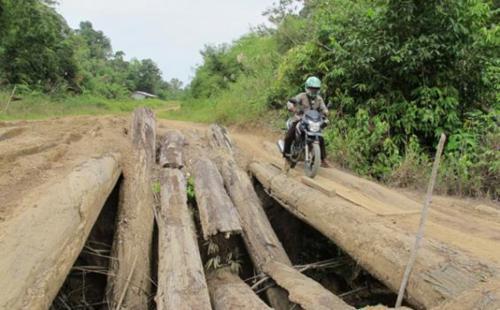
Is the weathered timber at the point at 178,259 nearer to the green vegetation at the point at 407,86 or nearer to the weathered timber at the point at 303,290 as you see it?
the weathered timber at the point at 303,290

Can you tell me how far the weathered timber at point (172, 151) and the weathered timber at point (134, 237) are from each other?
236mm

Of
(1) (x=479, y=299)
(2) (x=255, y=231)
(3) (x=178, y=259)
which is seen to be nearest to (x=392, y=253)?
(1) (x=479, y=299)

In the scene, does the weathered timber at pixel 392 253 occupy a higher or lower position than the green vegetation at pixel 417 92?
lower

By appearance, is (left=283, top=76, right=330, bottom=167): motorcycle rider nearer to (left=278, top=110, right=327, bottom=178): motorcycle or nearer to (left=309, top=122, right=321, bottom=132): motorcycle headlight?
(left=278, top=110, right=327, bottom=178): motorcycle

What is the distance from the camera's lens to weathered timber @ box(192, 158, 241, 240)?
411 cm

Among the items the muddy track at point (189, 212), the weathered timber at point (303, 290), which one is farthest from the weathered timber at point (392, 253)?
the weathered timber at point (303, 290)

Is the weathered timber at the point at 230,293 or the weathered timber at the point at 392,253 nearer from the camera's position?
the weathered timber at the point at 392,253

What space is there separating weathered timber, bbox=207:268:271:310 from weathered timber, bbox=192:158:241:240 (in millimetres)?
435

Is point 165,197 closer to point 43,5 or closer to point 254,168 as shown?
point 254,168

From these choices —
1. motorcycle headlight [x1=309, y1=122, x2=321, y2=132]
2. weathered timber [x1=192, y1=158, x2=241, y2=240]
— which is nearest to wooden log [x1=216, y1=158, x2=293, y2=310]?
weathered timber [x1=192, y1=158, x2=241, y2=240]

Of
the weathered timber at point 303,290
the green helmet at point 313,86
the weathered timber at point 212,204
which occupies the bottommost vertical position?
the weathered timber at point 303,290

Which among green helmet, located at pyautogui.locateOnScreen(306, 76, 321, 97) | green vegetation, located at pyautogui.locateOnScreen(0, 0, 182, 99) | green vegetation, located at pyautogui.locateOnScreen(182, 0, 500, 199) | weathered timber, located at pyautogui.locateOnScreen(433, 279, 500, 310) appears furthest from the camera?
green vegetation, located at pyautogui.locateOnScreen(0, 0, 182, 99)

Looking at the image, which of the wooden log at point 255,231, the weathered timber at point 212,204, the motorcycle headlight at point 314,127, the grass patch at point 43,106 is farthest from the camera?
the grass patch at point 43,106

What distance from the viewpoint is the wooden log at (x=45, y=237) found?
2.41 m
